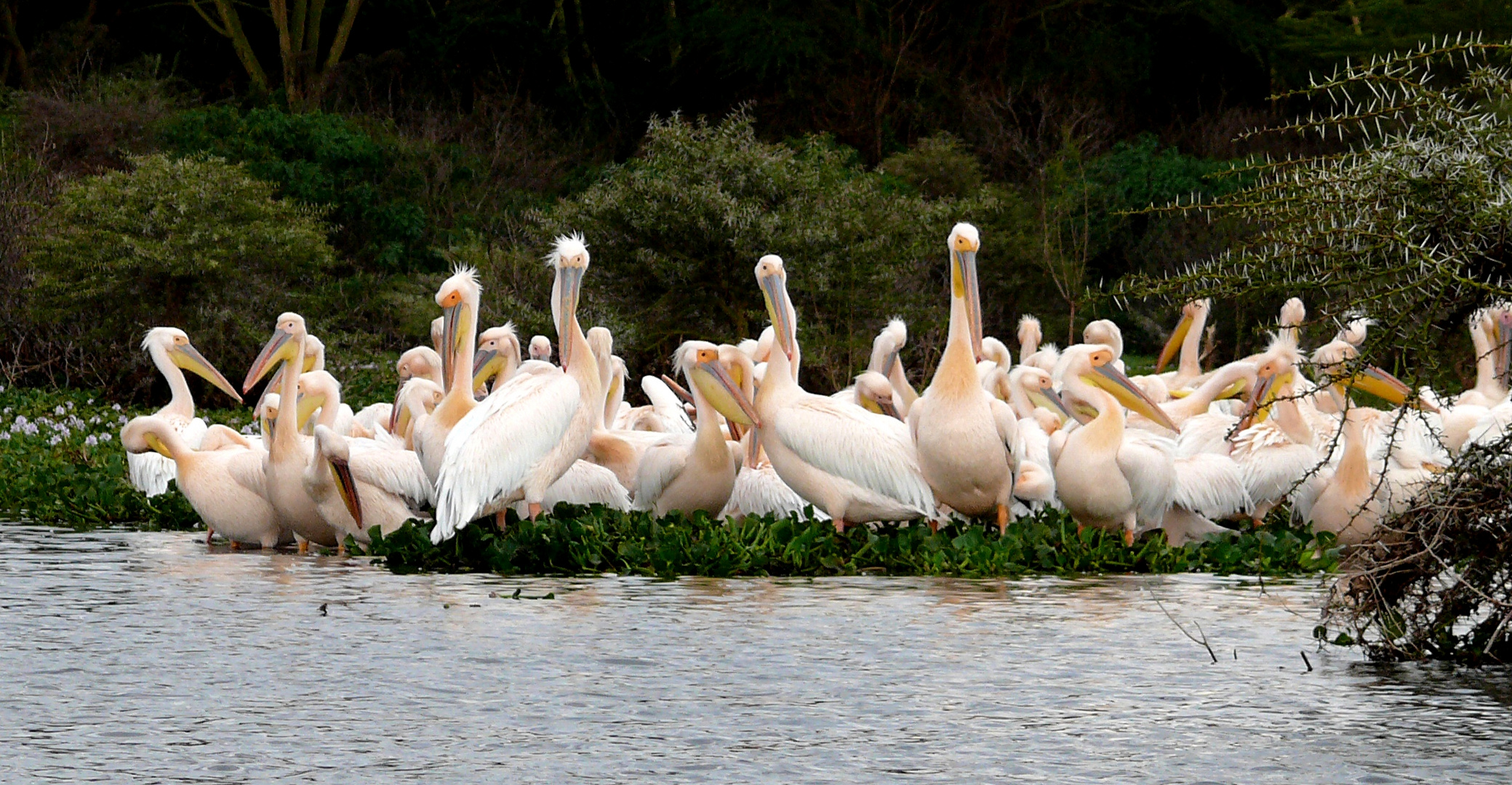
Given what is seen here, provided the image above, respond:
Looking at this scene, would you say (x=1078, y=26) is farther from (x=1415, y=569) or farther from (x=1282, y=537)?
(x=1415, y=569)

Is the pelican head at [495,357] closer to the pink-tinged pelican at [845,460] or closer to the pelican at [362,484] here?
the pelican at [362,484]

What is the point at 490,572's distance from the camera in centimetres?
825

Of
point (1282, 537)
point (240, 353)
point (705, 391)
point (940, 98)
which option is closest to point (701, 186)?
point (240, 353)

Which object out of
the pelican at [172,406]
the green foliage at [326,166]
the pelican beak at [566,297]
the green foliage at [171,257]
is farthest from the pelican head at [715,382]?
the green foliage at [326,166]

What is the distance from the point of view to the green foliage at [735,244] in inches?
689

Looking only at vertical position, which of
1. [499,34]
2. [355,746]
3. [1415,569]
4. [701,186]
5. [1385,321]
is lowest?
[355,746]

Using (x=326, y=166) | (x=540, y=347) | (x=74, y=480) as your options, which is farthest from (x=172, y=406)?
(x=326, y=166)

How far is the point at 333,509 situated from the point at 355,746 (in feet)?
14.1

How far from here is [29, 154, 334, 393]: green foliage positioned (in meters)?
18.7

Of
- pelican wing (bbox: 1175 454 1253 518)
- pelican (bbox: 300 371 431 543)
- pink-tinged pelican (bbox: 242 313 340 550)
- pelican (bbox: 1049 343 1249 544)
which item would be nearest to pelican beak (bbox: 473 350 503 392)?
pelican (bbox: 300 371 431 543)

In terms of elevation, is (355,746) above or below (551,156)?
below

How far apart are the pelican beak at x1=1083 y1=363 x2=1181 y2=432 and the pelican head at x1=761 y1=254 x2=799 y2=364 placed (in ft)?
4.72

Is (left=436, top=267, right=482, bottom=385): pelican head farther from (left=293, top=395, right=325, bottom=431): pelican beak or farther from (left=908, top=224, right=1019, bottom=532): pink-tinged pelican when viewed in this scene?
(left=908, top=224, right=1019, bottom=532): pink-tinged pelican

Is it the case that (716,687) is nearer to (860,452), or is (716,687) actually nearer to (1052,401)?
(860,452)
